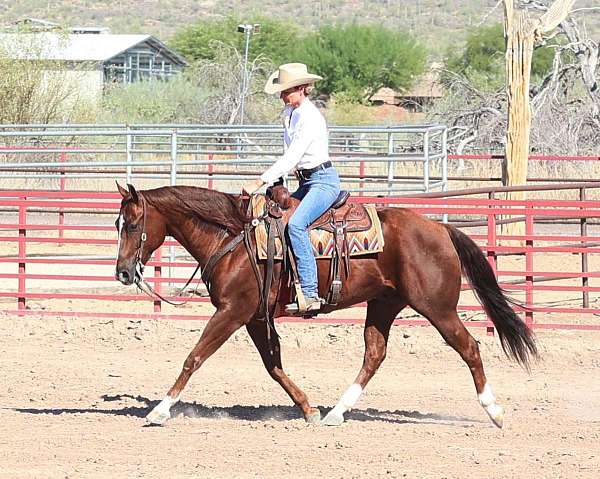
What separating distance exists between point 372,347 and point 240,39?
6036 cm

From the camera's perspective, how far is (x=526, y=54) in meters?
14.9

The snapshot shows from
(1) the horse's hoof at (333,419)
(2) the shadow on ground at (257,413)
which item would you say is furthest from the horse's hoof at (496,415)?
(1) the horse's hoof at (333,419)

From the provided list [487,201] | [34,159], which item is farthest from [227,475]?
[34,159]

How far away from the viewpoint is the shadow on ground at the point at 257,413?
25.8 ft

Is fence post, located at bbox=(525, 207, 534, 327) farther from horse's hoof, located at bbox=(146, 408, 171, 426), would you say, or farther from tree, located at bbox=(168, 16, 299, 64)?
tree, located at bbox=(168, 16, 299, 64)

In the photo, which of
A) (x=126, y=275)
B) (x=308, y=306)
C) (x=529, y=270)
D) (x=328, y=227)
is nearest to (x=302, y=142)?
(x=328, y=227)

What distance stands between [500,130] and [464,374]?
56.4 feet

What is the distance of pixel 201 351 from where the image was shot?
7.29 metres

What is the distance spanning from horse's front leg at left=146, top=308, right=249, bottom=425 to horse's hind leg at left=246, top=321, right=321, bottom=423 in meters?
0.39

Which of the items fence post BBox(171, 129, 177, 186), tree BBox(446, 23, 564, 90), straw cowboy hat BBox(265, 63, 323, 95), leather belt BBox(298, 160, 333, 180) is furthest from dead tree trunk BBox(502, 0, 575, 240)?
tree BBox(446, 23, 564, 90)

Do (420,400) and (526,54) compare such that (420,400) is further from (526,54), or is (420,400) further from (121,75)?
(121,75)

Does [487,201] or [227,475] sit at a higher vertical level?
[487,201]

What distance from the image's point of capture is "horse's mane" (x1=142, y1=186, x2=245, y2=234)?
7.48 m

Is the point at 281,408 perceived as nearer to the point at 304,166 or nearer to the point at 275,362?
the point at 275,362
